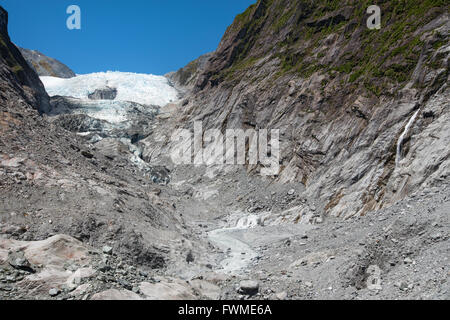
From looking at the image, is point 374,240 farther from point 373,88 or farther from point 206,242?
point 373,88

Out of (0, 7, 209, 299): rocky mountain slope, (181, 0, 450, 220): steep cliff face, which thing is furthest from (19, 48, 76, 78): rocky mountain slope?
(0, 7, 209, 299): rocky mountain slope

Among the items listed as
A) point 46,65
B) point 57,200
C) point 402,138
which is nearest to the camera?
point 57,200

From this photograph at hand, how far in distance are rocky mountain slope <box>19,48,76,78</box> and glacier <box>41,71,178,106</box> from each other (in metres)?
24.8

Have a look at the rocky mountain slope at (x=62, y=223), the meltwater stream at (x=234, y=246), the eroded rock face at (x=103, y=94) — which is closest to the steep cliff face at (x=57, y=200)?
the rocky mountain slope at (x=62, y=223)

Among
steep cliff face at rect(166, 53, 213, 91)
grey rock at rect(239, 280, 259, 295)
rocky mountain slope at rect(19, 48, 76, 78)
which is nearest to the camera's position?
grey rock at rect(239, 280, 259, 295)

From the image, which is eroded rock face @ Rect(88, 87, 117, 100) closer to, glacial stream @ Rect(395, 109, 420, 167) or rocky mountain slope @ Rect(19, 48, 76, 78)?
rocky mountain slope @ Rect(19, 48, 76, 78)

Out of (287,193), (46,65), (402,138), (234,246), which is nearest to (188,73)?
(46,65)

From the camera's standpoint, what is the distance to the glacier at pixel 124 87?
10288 centimetres

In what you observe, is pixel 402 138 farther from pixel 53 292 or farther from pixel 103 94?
pixel 103 94

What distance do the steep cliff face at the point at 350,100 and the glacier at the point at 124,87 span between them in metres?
54.7

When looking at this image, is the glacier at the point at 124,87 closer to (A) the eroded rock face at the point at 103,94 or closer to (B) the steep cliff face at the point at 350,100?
Result: (A) the eroded rock face at the point at 103,94

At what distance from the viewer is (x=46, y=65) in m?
141

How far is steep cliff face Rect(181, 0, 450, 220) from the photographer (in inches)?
851

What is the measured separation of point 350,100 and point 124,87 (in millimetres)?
96864
